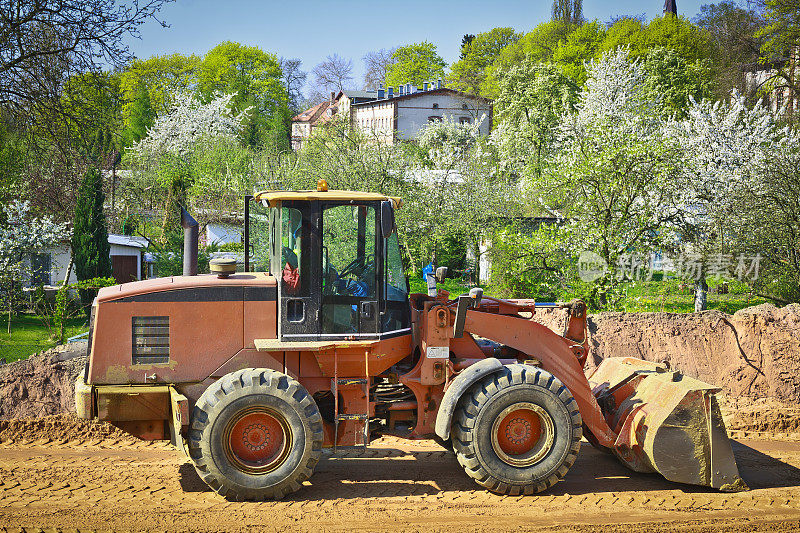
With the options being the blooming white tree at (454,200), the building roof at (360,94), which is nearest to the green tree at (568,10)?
the building roof at (360,94)

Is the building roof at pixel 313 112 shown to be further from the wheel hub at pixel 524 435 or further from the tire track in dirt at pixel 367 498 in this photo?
the wheel hub at pixel 524 435

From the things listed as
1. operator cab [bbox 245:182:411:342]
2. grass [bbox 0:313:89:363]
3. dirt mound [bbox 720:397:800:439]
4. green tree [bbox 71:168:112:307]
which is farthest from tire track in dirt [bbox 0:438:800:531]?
green tree [bbox 71:168:112:307]

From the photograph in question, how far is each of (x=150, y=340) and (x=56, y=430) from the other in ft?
10.1

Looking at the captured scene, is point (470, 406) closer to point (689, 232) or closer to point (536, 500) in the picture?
point (536, 500)

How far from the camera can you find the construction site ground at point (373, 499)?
6422 mm

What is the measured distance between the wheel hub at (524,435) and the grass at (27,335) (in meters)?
11.5

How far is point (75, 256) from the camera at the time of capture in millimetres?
22859

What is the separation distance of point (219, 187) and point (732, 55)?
24430 mm

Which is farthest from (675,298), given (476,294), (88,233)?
(88,233)

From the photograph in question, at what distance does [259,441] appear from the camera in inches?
271

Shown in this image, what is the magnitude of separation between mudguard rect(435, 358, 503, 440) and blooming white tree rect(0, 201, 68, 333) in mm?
A: 14564

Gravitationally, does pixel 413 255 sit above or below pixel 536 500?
above

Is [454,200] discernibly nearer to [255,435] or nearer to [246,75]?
[255,435]

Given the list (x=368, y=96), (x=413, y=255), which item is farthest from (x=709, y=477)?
(x=368, y=96)
